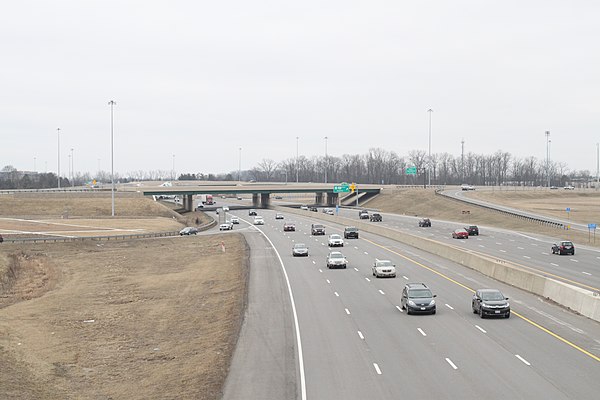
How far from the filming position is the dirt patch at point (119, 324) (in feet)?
75.8

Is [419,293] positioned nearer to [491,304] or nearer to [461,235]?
[491,304]

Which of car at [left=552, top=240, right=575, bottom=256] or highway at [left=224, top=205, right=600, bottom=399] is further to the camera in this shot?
car at [left=552, top=240, right=575, bottom=256]

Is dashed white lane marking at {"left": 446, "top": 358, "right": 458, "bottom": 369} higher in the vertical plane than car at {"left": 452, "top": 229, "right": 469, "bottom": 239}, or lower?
higher

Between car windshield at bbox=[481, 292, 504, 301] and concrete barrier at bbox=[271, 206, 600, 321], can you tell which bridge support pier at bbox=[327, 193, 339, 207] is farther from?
car windshield at bbox=[481, 292, 504, 301]

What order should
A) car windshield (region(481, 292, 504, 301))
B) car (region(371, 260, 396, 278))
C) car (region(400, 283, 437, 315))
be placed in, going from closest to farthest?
car windshield (region(481, 292, 504, 301))
car (region(400, 283, 437, 315))
car (region(371, 260, 396, 278))

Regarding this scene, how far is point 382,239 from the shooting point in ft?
246

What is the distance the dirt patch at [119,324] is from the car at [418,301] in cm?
800

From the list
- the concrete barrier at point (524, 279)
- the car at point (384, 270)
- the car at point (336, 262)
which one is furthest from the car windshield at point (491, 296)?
the car at point (336, 262)

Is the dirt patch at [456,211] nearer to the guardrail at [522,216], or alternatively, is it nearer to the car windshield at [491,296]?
the guardrail at [522,216]

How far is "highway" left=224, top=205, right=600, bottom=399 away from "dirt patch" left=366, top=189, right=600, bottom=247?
38495mm

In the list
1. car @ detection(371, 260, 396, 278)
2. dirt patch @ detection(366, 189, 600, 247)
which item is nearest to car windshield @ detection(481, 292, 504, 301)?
car @ detection(371, 260, 396, 278)

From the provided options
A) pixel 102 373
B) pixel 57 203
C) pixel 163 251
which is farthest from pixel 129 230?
pixel 102 373

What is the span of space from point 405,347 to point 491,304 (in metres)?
6.93

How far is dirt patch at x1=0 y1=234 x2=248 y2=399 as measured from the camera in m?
23.1
